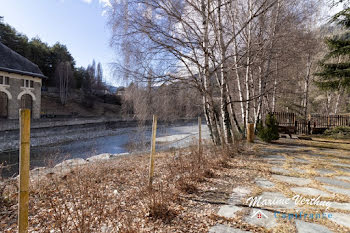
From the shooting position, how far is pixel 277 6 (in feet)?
26.5

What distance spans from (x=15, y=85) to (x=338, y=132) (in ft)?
94.5

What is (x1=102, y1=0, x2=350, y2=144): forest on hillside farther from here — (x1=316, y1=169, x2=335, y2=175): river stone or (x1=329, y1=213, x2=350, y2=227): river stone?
(x1=329, y1=213, x2=350, y2=227): river stone

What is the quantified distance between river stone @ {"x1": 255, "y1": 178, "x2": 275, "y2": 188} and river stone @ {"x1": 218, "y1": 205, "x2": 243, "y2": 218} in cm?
112

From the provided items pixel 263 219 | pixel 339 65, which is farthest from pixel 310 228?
pixel 339 65

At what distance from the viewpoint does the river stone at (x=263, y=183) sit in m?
3.60

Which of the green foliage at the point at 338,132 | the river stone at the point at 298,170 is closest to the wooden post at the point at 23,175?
the river stone at the point at 298,170

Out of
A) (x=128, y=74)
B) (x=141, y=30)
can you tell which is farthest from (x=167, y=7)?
(x=128, y=74)

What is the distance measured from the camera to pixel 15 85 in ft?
68.1

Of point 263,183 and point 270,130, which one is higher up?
point 270,130

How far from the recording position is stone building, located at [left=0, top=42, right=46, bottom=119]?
19.8 meters

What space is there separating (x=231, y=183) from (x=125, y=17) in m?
4.90

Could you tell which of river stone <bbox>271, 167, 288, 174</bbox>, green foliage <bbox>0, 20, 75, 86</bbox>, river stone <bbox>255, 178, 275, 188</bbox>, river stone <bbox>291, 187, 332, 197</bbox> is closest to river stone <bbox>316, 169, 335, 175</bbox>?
river stone <bbox>271, 167, 288, 174</bbox>

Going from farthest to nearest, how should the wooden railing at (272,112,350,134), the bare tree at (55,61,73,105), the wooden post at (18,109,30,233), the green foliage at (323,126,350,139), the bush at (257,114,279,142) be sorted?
the bare tree at (55,61,73,105) < the wooden railing at (272,112,350,134) < the green foliage at (323,126,350,139) < the bush at (257,114,279,142) < the wooden post at (18,109,30,233)

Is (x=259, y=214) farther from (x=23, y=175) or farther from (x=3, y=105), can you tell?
(x=3, y=105)
